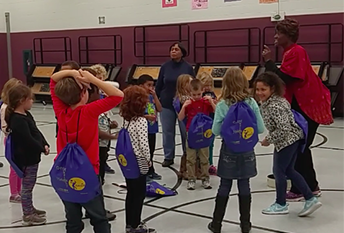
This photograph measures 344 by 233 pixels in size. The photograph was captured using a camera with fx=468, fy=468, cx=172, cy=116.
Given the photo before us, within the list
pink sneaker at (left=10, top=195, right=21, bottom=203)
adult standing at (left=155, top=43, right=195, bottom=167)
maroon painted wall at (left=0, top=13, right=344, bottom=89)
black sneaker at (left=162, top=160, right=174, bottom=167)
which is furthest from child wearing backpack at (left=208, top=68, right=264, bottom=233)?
maroon painted wall at (left=0, top=13, right=344, bottom=89)

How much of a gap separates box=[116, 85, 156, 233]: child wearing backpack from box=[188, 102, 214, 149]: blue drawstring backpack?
124cm

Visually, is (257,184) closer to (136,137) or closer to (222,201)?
(222,201)

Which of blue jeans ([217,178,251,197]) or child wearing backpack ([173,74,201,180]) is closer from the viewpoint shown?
blue jeans ([217,178,251,197])

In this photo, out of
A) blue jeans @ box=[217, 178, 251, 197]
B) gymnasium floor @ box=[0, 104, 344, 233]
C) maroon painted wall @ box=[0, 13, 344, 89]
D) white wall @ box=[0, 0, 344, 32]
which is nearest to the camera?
blue jeans @ box=[217, 178, 251, 197]

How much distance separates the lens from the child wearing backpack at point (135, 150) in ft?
11.1

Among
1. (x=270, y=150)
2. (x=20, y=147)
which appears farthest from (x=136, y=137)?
(x=270, y=150)

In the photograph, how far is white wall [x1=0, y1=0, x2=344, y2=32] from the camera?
1052cm

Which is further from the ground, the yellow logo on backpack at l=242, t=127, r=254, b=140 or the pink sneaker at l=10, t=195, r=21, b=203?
the yellow logo on backpack at l=242, t=127, r=254, b=140

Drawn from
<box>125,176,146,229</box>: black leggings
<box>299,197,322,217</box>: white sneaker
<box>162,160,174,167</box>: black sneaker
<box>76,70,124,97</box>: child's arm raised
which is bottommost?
<box>162,160,174,167</box>: black sneaker

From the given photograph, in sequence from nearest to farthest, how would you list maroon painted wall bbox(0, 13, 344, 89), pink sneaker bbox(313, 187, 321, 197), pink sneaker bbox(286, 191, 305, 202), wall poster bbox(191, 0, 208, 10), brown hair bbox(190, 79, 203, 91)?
pink sneaker bbox(286, 191, 305, 202) < pink sneaker bbox(313, 187, 321, 197) < brown hair bbox(190, 79, 203, 91) < maroon painted wall bbox(0, 13, 344, 89) < wall poster bbox(191, 0, 208, 10)

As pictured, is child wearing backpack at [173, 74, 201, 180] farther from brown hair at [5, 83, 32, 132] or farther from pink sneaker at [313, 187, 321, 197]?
brown hair at [5, 83, 32, 132]

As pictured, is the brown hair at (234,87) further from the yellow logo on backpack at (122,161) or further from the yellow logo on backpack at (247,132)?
the yellow logo on backpack at (122,161)

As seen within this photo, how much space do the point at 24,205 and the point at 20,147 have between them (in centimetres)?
50

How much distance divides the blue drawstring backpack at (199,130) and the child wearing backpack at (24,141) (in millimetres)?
1470
